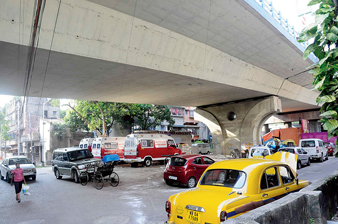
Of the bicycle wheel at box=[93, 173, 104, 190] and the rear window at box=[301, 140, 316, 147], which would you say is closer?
the bicycle wheel at box=[93, 173, 104, 190]

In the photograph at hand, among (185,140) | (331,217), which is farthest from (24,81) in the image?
(185,140)

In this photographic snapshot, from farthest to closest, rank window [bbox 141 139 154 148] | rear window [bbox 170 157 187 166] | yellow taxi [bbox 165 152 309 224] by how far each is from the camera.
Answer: window [bbox 141 139 154 148]
rear window [bbox 170 157 187 166]
yellow taxi [bbox 165 152 309 224]

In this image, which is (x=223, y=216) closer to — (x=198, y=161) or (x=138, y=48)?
(x=198, y=161)

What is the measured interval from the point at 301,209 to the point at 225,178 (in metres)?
1.53

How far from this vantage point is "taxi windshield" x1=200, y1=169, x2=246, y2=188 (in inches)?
199

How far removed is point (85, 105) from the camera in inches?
1189

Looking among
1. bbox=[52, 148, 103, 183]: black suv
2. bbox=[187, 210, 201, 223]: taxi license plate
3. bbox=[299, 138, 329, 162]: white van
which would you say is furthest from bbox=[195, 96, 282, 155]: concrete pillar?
bbox=[187, 210, 201, 223]: taxi license plate

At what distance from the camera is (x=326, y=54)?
4.91 m

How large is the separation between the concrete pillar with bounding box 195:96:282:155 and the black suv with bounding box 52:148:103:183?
56.3 feet

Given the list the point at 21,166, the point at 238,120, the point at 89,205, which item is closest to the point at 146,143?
the point at 21,166

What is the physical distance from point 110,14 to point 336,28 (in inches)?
333

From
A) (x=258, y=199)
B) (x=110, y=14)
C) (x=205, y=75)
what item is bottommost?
(x=258, y=199)

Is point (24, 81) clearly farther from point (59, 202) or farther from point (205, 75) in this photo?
point (205, 75)

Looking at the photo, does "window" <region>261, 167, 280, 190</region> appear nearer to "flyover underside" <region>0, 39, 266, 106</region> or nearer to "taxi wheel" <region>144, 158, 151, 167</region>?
"flyover underside" <region>0, 39, 266, 106</region>
